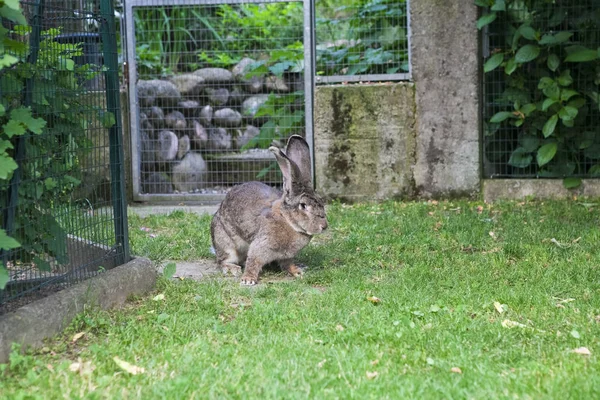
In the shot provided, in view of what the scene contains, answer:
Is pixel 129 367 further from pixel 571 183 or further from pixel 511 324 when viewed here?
pixel 571 183

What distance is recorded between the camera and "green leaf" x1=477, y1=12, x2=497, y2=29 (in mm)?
8812

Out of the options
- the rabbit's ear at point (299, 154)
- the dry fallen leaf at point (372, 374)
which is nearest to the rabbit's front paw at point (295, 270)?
the rabbit's ear at point (299, 154)

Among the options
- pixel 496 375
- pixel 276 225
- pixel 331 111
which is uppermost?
pixel 331 111

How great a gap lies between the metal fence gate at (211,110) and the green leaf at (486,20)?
190 cm

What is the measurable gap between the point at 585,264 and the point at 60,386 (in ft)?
12.6

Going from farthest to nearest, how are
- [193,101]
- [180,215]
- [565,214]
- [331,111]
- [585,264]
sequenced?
[193,101] < [331,111] < [180,215] < [565,214] < [585,264]

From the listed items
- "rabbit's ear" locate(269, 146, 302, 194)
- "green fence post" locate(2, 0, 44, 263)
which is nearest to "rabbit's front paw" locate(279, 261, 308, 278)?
"rabbit's ear" locate(269, 146, 302, 194)

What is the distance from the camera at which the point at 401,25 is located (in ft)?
31.4

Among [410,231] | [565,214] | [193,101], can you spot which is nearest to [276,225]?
[410,231]

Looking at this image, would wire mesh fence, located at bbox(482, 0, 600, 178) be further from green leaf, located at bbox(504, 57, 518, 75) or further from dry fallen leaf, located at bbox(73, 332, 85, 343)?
dry fallen leaf, located at bbox(73, 332, 85, 343)

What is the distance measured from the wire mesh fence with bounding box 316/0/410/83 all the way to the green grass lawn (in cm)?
303

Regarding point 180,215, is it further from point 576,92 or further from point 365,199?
point 576,92

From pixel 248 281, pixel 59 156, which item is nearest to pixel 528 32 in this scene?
pixel 248 281

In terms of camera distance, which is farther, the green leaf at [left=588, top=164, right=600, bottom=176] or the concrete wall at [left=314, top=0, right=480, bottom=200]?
the concrete wall at [left=314, top=0, right=480, bottom=200]
